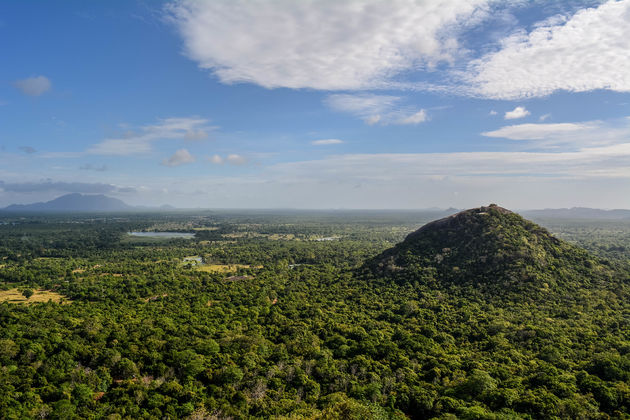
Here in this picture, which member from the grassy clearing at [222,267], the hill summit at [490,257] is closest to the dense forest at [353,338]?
the hill summit at [490,257]

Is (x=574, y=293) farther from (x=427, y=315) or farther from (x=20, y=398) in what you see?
(x=20, y=398)

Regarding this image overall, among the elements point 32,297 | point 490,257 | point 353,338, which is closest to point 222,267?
point 32,297

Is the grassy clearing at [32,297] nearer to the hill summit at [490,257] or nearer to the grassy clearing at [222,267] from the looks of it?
the grassy clearing at [222,267]

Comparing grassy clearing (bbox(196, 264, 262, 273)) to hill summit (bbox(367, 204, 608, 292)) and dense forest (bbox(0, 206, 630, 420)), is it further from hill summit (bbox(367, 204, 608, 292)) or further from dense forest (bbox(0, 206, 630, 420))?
hill summit (bbox(367, 204, 608, 292))

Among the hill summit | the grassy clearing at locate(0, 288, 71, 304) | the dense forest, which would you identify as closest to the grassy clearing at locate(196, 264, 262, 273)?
the dense forest

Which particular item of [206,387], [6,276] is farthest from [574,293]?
[6,276]

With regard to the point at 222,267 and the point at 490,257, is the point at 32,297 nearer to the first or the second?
the point at 222,267
